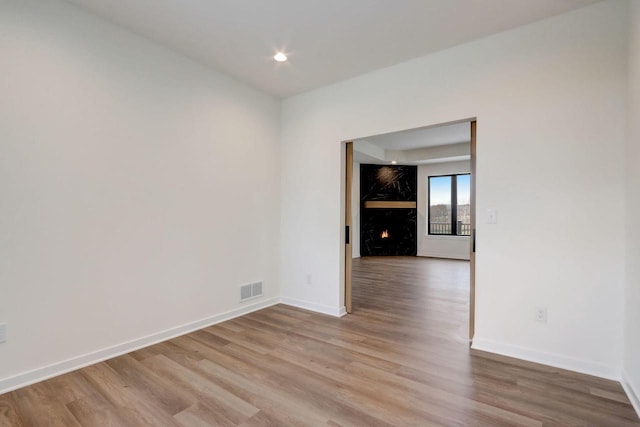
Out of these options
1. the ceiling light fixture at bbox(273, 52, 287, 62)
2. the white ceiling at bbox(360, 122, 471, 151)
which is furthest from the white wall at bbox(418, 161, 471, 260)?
the ceiling light fixture at bbox(273, 52, 287, 62)

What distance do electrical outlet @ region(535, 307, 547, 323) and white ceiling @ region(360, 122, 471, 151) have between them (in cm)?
385

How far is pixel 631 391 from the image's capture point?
2.00 m

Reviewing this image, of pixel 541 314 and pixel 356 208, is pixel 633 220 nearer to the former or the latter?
pixel 541 314

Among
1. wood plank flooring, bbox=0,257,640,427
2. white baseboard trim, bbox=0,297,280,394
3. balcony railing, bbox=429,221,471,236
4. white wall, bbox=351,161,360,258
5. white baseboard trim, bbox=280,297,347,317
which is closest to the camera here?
wood plank flooring, bbox=0,257,640,427

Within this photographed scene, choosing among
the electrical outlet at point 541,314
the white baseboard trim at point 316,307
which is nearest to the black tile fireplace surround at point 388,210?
the white baseboard trim at point 316,307

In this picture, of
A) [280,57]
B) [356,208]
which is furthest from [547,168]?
→ [356,208]

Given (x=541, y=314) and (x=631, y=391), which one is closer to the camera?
(x=631, y=391)

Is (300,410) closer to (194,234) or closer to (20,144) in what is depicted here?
(194,234)

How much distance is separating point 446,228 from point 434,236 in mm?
397

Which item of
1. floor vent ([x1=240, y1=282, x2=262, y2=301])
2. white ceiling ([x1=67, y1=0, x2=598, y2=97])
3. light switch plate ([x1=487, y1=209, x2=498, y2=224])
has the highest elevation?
white ceiling ([x1=67, y1=0, x2=598, y2=97])

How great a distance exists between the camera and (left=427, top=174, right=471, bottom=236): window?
852 cm

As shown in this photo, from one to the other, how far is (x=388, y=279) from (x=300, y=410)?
4148 millimetres

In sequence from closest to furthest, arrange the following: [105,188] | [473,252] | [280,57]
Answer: [105,188], [473,252], [280,57]

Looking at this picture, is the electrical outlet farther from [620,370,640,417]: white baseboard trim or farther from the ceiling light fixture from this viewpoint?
the ceiling light fixture
